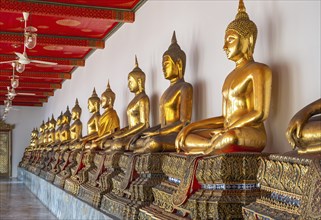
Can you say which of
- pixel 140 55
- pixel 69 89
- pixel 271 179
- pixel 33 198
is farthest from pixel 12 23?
pixel 271 179

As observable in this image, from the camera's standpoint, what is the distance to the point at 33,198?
9.80m

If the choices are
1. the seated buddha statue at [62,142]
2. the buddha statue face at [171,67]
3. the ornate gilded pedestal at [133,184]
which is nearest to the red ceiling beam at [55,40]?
the seated buddha statue at [62,142]

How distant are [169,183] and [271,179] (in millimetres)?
1469

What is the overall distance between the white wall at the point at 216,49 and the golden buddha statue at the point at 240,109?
0.21 metres

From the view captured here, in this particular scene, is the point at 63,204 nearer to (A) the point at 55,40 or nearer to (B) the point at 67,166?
(B) the point at 67,166

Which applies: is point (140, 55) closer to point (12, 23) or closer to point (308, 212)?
point (12, 23)

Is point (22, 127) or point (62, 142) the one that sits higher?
point (22, 127)

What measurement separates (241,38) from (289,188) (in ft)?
4.61

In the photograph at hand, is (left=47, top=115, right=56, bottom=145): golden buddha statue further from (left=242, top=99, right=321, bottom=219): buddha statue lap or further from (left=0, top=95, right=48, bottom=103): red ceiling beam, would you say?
(left=242, top=99, right=321, bottom=219): buddha statue lap

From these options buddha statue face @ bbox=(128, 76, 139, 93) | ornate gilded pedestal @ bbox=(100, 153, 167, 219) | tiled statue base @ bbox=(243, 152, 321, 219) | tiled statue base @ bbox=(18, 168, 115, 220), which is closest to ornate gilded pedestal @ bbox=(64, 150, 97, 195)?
tiled statue base @ bbox=(18, 168, 115, 220)

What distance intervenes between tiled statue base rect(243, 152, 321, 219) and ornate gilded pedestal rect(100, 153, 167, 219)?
5.15ft

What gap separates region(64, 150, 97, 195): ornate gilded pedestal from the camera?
5.91 m

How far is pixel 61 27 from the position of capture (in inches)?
302

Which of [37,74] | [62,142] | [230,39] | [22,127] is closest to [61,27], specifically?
[62,142]
